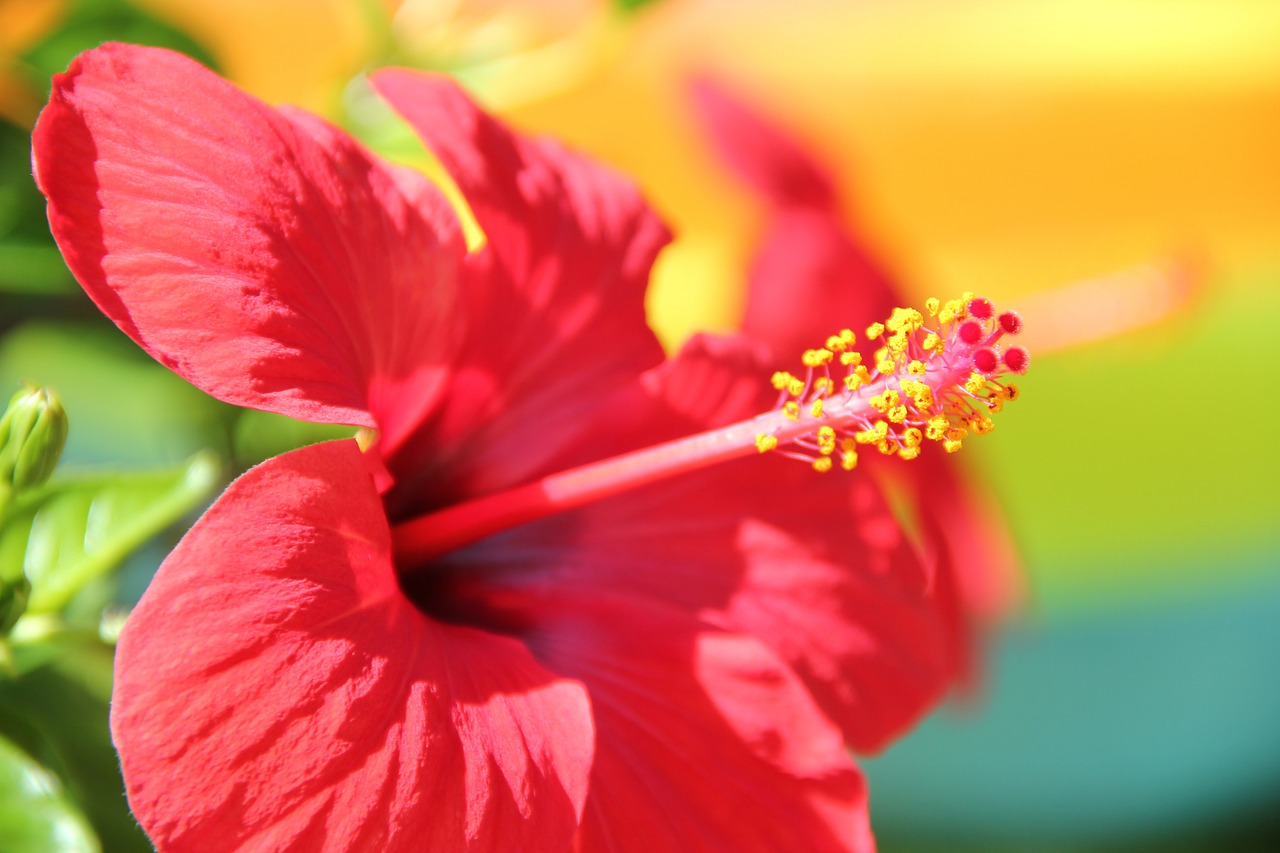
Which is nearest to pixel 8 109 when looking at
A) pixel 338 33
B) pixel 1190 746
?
pixel 338 33

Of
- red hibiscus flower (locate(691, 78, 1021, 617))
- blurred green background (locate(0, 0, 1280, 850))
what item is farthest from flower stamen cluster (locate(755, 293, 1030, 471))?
blurred green background (locate(0, 0, 1280, 850))

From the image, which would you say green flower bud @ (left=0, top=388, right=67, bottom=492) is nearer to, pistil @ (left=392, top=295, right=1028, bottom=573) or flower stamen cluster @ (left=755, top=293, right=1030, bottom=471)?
pistil @ (left=392, top=295, right=1028, bottom=573)

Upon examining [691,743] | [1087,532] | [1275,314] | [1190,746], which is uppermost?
[691,743]

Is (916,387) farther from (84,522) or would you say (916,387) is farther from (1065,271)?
(1065,271)

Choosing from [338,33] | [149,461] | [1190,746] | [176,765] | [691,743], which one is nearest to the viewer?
[176,765]

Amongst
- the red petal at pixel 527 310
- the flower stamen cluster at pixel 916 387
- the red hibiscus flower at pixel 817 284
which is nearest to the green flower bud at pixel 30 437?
the red petal at pixel 527 310

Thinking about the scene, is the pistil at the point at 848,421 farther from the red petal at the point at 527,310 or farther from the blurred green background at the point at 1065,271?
the blurred green background at the point at 1065,271

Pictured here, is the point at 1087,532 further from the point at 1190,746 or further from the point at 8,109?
the point at 8,109
